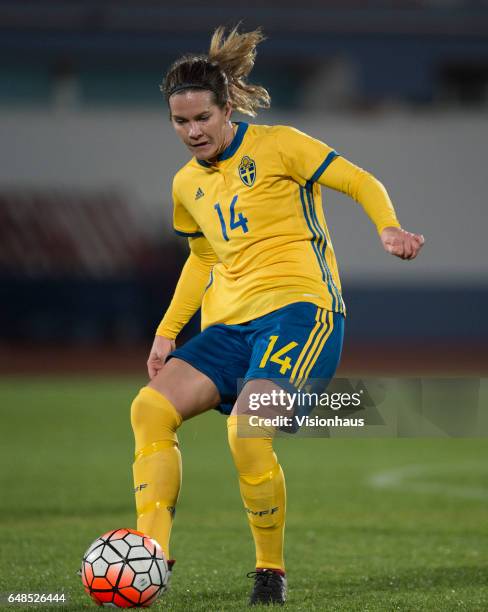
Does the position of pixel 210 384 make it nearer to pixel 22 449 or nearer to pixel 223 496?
pixel 223 496

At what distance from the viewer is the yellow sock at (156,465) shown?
4305 mm

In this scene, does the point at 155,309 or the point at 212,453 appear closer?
the point at 212,453

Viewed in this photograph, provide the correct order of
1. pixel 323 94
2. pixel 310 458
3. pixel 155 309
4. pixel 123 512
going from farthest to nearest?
pixel 323 94 → pixel 155 309 → pixel 310 458 → pixel 123 512

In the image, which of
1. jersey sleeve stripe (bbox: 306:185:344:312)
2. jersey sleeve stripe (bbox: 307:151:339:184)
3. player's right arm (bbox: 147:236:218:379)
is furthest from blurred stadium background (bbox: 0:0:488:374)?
jersey sleeve stripe (bbox: 307:151:339:184)

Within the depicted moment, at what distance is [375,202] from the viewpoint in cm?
432

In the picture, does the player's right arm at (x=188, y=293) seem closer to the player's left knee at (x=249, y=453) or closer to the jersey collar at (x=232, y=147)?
the jersey collar at (x=232, y=147)

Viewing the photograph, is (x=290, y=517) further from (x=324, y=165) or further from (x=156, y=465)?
(x=324, y=165)

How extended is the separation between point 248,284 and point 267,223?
0.87 ft

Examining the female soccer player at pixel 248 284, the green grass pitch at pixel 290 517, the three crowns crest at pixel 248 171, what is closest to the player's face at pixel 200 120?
the female soccer player at pixel 248 284

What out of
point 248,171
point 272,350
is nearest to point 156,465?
point 272,350

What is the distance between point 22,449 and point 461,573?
617cm

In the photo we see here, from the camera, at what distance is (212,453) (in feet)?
34.7

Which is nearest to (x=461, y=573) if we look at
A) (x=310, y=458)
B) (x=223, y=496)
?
(x=223, y=496)

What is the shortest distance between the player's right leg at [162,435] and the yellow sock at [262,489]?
0.23 meters
